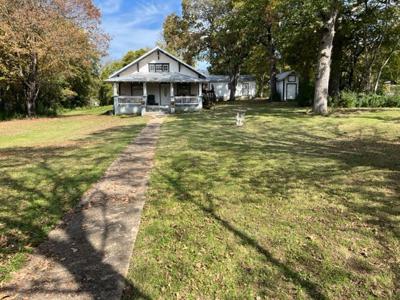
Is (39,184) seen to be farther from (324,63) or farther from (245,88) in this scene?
(245,88)

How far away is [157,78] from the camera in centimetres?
2602

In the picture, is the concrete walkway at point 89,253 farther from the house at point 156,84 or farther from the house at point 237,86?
the house at point 237,86

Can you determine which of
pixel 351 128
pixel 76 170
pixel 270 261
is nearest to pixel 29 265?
pixel 270 261

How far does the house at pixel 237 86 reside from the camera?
4562 centimetres

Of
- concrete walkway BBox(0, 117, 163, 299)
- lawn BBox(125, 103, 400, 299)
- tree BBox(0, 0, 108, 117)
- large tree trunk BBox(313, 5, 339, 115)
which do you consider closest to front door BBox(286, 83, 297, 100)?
large tree trunk BBox(313, 5, 339, 115)

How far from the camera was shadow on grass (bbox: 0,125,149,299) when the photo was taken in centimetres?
307

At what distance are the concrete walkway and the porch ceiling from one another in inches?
809

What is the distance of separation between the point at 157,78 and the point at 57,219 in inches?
885

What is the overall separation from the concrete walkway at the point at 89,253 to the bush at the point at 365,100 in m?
19.7

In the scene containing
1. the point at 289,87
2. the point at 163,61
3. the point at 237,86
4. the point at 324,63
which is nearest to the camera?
the point at 324,63

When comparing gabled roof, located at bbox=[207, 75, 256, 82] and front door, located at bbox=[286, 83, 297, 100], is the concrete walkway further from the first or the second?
gabled roof, located at bbox=[207, 75, 256, 82]

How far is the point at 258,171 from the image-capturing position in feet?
22.0

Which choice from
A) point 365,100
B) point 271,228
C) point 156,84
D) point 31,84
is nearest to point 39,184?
point 271,228

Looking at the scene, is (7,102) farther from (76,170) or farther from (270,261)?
(270,261)
